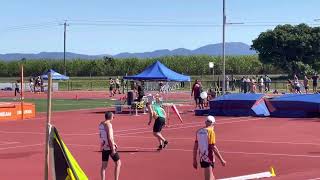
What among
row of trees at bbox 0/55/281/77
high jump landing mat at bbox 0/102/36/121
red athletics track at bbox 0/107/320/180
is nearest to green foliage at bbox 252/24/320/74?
row of trees at bbox 0/55/281/77

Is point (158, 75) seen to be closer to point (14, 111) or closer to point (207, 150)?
point (14, 111)

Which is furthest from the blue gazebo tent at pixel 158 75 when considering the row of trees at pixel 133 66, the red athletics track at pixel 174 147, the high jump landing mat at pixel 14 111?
the row of trees at pixel 133 66

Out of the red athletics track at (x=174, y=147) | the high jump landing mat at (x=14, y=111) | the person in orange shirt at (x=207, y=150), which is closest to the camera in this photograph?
the person in orange shirt at (x=207, y=150)

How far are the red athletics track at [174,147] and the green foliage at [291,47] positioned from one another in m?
51.9

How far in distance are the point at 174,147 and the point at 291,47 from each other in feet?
210

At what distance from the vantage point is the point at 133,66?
109312 millimetres

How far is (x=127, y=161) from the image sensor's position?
16.3 meters

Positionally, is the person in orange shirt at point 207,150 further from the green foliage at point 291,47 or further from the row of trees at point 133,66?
the row of trees at point 133,66

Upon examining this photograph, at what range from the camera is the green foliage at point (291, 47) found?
8038cm

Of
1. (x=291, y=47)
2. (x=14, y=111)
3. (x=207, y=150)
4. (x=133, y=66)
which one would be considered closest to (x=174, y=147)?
(x=207, y=150)

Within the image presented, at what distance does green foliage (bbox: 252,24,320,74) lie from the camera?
8038 centimetres

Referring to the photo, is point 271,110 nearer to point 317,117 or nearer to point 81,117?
point 317,117

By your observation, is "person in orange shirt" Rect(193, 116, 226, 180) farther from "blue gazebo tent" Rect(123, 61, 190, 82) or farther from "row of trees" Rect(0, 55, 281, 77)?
"row of trees" Rect(0, 55, 281, 77)

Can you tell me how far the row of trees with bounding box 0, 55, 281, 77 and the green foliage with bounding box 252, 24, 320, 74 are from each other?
14.4 meters
